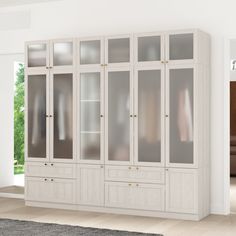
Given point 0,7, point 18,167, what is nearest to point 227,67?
point 0,7

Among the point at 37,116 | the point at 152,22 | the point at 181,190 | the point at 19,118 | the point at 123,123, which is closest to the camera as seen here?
the point at 181,190

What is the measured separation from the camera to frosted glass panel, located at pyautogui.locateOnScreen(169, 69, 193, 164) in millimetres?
6531

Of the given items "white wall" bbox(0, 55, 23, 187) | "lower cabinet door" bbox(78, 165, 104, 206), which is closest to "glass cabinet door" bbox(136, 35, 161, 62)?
"lower cabinet door" bbox(78, 165, 104, 206)

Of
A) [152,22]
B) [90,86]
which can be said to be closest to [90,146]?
[90,86]

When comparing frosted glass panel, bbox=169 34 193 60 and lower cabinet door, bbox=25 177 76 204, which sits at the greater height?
frosted glass panel, bbox=169 34 193 60

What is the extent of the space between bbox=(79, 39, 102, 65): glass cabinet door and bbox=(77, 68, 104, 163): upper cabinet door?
105mm

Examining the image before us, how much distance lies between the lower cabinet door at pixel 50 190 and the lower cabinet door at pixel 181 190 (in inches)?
50.8

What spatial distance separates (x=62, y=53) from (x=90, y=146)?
4.14ft

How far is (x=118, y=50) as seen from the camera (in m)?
6.92

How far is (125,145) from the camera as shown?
6855 millimetres

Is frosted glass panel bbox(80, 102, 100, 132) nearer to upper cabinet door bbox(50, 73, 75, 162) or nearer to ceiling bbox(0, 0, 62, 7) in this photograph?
upper cabinet door bbox(50, 73, 75, 162)

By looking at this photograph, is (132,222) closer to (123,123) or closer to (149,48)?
(123,123)

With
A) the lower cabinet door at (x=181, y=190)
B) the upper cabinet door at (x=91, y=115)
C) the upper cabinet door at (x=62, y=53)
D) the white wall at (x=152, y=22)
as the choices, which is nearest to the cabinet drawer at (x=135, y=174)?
the lower cabinet door at (x=181, y=190)

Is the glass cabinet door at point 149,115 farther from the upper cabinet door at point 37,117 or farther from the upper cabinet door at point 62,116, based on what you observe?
the upper cabinet door at point 37,117
